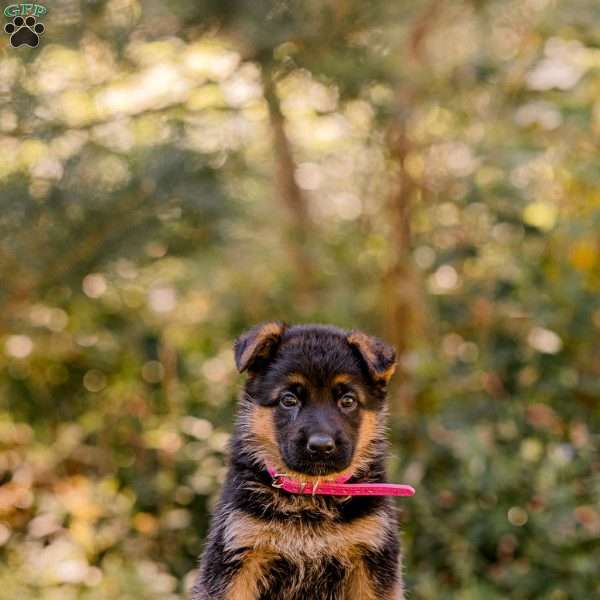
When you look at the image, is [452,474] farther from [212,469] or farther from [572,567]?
[212,469]

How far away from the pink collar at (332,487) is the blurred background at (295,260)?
172 cm

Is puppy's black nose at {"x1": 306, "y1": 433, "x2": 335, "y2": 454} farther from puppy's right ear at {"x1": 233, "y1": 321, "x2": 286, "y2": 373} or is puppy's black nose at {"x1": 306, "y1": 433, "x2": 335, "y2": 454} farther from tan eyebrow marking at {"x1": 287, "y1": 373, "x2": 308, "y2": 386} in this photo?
puppy's right ear at {"x1": 233, "y1": 321, "x2": 286, "y2": 373}

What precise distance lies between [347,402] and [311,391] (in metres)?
0.15

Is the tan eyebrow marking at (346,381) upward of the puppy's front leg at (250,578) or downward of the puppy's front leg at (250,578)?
upward

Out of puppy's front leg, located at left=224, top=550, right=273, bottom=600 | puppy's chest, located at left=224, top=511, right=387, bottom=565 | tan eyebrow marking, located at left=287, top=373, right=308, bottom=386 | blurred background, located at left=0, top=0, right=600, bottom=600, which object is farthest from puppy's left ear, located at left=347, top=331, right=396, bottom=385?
blurred background, located at left=0, top=0, right=600, bottom=600

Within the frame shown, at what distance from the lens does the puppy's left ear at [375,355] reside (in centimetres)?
387

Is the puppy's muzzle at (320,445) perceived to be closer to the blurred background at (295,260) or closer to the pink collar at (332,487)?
the pink collar at (332,487)

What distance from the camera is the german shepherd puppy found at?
3.74 metres

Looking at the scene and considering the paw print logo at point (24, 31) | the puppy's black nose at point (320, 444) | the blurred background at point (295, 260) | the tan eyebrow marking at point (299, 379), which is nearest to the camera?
the puppy's black nose at point (320, 444)

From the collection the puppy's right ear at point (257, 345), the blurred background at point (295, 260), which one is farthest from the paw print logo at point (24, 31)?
the puppy's right ear at point (257, 345)

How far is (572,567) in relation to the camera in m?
5.84

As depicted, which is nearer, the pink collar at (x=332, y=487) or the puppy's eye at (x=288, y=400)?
the pink collar at (x=332, y=487)

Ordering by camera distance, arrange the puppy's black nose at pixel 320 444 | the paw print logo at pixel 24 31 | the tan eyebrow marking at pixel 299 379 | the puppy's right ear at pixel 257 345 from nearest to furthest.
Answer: the puppy's black nose at pixel 320 444, the puppy's right ear at pixel 257 345, the tan eyebrow marking at pixel 299 379, the paw print logo at pixel 24 31

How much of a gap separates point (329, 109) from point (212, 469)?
7.95ft
